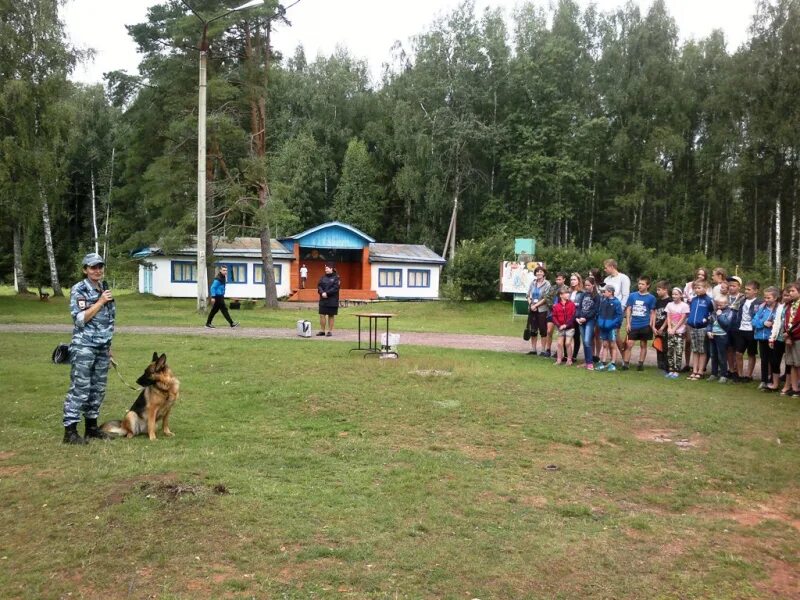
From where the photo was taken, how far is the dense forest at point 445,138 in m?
27.8

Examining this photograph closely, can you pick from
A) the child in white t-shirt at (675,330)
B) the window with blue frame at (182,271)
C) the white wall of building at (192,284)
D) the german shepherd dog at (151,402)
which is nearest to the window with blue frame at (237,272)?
the white wall of building at (192,284)

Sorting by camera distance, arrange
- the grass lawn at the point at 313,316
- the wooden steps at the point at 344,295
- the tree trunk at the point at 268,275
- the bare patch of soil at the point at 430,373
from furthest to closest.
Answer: the wooden steps at the point at 344,295, the tree trunk at the point at 268,275, the grass lawn at the point at 313,316, the bare patch of soil at the point at 430,373

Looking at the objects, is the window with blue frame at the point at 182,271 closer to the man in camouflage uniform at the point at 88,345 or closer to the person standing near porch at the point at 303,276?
the person standing near porch at the point at 303,276

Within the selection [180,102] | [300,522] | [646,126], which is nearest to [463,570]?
[300,522]

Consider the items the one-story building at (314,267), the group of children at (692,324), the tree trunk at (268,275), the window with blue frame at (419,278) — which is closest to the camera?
the group of children at (692,324)

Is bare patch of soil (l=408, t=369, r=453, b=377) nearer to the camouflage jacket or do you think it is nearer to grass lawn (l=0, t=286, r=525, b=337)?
grass lawn (l=0, t=286, r=525, b=337)

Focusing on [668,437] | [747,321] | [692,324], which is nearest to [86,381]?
[668,437]

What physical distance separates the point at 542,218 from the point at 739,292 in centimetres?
3721

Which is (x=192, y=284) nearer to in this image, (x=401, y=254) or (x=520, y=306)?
(x=401, y=254)

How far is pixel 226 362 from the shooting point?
11.9 metres

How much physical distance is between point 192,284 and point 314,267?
767 centimetres

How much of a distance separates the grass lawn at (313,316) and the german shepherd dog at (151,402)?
29.3 feet

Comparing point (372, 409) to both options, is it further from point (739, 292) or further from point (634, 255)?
point (634, 255)

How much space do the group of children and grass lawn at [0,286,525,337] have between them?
543cm
